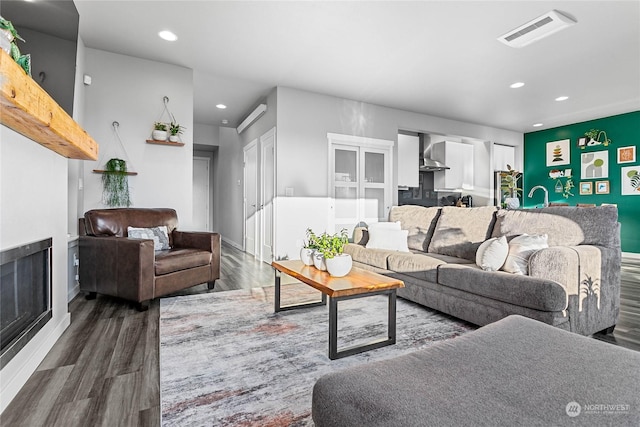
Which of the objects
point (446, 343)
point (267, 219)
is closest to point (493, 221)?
point (446, 343)

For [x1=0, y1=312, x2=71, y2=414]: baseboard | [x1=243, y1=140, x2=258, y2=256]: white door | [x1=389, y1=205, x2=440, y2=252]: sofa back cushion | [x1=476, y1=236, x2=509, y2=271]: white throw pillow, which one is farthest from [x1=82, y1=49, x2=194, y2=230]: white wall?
[x1=476, y1=236, x2=509, y2=271]: white throw pillow

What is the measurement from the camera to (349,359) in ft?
6.46

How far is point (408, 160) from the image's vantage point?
6254mm

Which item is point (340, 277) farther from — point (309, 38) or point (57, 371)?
point (309, 38)

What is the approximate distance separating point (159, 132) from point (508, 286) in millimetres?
3930

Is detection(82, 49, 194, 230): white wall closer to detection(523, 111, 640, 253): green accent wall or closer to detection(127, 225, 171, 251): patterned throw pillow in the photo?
detection(127, 225, 171, 251): patterned throw pillow

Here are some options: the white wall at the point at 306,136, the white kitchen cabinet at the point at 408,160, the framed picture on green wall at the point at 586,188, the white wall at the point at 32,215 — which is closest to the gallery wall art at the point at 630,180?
the framed picture on green wall at the point at 586,188

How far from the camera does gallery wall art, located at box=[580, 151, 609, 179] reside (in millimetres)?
6293

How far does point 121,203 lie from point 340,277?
2.94 metres

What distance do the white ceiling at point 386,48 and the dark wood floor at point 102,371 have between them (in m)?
2.69

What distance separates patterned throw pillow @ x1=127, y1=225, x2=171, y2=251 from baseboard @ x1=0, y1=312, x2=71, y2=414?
1.19 meters

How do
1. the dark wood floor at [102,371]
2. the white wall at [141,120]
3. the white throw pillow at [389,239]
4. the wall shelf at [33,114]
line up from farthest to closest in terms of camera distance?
the white wall at [141,120] → the white throw pillow at [389,239] → the dark wood floor at [102,371] → the wall shelf at [33,114]

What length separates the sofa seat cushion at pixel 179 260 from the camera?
9.75 ft

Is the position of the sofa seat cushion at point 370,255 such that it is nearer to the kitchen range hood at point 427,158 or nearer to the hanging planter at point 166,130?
the hanging planter at point 166,130
